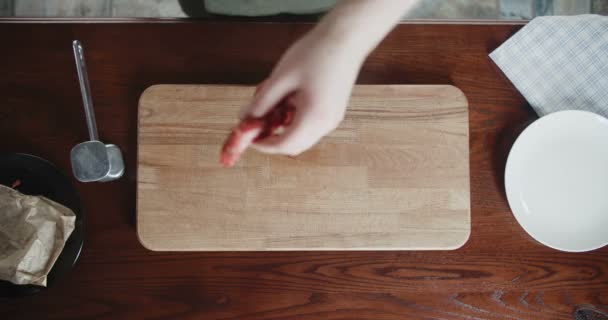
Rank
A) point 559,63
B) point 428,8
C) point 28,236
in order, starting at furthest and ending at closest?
point 428,8 < point 559,63 < point 28,236

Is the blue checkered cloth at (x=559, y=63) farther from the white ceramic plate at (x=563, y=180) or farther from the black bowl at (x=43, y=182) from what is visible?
the black bowl at (x=43, y=182)

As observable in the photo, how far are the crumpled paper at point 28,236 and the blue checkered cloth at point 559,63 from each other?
81 centimetres

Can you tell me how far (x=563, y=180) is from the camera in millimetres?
829

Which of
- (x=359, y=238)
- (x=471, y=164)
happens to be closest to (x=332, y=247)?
(x=359, y=238)

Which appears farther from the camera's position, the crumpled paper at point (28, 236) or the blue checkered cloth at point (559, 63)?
the blue checkered cloth at point (559, 63)

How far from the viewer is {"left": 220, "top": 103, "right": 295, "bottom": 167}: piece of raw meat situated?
57cm

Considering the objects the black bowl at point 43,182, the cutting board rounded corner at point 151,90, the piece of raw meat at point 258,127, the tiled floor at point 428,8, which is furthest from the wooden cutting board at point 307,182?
the tiled floor at point 428,8

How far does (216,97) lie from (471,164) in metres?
Answer: 0.47

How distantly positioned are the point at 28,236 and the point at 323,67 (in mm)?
549

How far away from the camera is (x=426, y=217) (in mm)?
796

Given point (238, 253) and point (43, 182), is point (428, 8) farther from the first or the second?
point (43, 182)

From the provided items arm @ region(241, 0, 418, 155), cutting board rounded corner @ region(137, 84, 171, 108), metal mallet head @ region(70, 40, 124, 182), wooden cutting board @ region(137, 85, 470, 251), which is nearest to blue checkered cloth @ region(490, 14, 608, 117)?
wooden cutting board @ region(137, 85, 470, 251)

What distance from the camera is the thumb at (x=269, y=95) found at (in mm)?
530

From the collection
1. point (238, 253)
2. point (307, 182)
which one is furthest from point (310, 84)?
point (238, 253)
